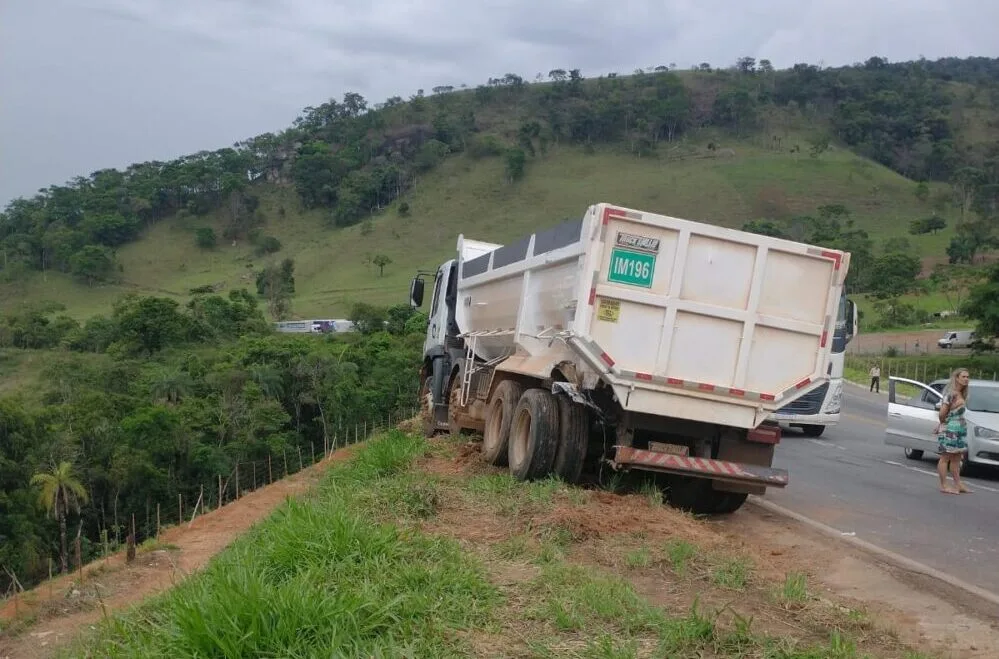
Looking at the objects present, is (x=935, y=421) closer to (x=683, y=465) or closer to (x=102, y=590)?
(x=683, y=465)

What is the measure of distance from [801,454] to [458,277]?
638 cm

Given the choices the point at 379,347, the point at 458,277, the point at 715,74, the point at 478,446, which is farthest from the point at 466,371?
the point at 715,74

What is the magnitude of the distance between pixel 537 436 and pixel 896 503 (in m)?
4.59

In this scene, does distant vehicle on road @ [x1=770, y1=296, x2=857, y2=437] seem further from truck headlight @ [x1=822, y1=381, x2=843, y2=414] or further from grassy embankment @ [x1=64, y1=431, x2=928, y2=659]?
grassy embankment @ [x1=64, y1=431, x2=928, y2=659]

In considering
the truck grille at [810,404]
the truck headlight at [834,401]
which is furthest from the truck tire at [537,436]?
the truck headlight at [834,401]

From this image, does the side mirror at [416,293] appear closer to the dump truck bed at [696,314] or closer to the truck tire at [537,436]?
the truck tire at [537,436]

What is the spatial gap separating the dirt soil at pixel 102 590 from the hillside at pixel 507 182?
65787mm

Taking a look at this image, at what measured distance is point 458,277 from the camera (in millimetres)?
14664

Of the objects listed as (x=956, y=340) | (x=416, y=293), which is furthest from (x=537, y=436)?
(x=956, y=340)

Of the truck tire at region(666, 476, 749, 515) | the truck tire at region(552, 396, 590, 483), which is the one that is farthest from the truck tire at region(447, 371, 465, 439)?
the truck tire at region(666, 476, 749, 515)

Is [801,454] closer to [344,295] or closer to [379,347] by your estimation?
[379,347]

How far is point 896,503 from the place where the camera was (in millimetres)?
10539

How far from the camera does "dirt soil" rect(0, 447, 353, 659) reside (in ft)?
20.5

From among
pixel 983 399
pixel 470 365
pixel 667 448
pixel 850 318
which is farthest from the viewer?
pixel 850 318
